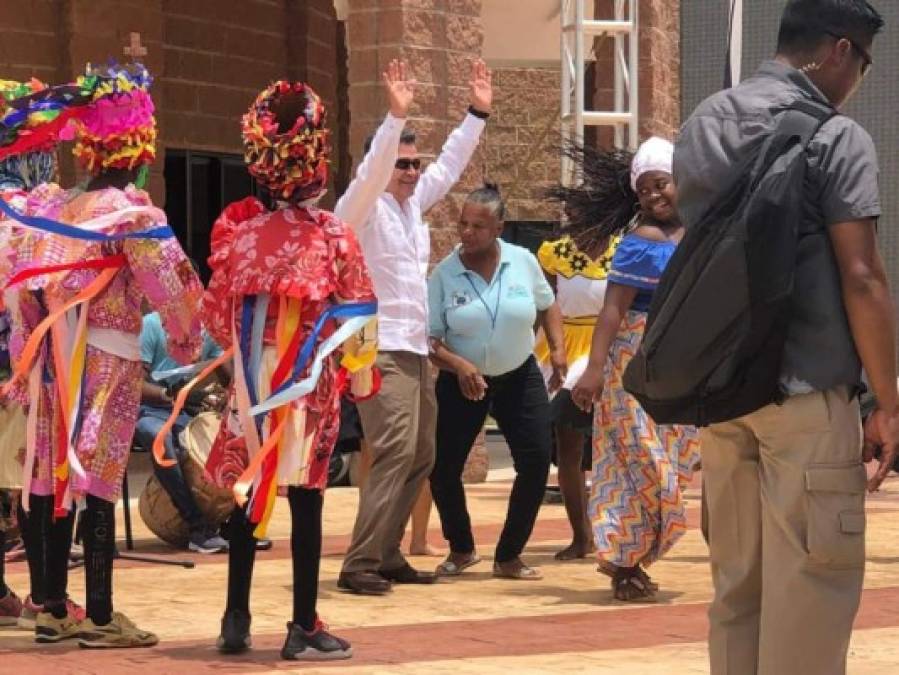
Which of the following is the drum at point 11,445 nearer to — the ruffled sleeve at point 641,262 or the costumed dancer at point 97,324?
the costumed dancer at point 97,324

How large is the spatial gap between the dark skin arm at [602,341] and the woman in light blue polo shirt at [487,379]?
1096 millimetres

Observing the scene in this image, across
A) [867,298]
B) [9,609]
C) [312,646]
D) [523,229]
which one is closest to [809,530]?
[867,298]

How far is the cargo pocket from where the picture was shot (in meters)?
4.96

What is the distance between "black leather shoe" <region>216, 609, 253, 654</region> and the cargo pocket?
2.88m

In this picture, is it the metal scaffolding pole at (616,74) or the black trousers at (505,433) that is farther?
the metal scaffolding pole at (616,74)

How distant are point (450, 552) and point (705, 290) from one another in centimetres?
552

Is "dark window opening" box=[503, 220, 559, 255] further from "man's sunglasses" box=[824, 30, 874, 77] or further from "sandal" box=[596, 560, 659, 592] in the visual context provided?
"man's sunglasses" box=[824, 30, 874, 77]

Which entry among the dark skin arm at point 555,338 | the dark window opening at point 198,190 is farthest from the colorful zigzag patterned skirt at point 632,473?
the dark window opening at point 198,190

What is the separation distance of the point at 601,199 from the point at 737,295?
5.06 metres

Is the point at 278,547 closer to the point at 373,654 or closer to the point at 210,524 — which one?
the point at 210,524

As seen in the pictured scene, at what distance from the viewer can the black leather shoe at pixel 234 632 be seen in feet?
24.2

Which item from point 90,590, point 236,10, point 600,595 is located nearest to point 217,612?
point 90,590

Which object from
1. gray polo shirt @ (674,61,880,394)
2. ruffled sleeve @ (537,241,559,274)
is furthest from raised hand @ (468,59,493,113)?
gray polo shirt @ (674,61,880,394)

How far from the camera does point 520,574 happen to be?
985 cm
